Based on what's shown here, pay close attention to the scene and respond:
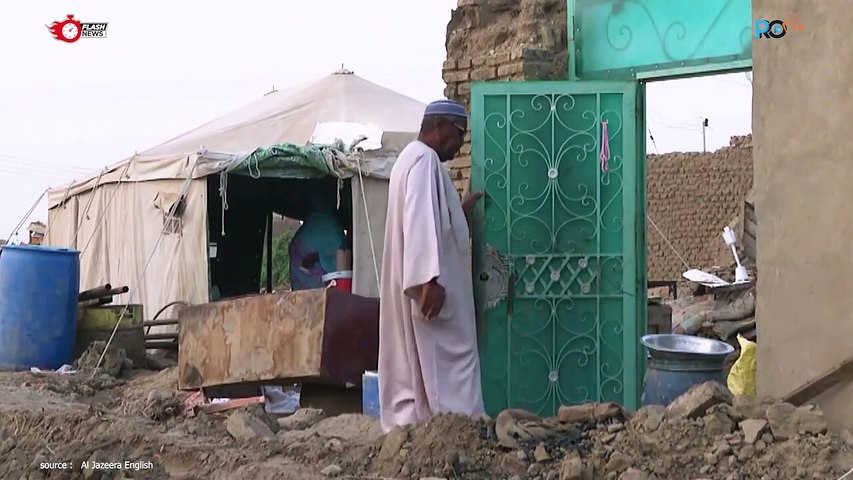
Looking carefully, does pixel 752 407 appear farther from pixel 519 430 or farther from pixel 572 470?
pixel 519 430

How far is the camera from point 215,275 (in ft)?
36.7

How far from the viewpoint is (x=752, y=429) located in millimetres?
3463

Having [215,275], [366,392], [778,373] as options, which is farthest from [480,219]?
[215,275]

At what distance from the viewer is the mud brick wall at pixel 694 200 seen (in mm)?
17016

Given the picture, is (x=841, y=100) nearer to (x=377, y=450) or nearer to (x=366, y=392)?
(x=377, y=450)

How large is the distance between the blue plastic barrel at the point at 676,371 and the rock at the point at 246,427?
1.58 meters

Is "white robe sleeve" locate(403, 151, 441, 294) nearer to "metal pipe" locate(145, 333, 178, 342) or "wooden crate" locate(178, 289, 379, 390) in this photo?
"wooden crate" locate(178, 289, 379, 390)

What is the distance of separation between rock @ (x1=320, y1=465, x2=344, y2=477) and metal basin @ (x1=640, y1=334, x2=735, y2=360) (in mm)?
1393

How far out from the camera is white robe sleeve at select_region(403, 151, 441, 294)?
4180 mm

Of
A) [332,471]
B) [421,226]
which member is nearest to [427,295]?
[421,226]

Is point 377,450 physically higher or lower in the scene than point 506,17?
lower

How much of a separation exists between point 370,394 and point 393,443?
1.14 metres

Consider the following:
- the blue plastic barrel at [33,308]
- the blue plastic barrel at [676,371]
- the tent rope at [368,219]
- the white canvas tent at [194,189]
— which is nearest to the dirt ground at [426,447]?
the blue plastic barrel at [676,371]

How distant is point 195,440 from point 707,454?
7.23ft
